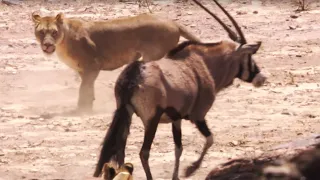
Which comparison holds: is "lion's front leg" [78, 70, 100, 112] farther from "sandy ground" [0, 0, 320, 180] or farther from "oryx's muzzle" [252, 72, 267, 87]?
"oryx's muzzle" [252, 72, 267, 87]

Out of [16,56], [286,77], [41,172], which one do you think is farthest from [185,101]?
[16,56]

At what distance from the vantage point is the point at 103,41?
1180 cm

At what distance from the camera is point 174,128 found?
28.0 feet

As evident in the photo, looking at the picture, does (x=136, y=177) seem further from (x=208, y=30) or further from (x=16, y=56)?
(x=208, y=30)

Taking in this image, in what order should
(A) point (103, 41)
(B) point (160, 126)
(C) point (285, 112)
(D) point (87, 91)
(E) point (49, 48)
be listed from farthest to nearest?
1. (A) point (103, 41)
2. (D) point (87, 91)
3. (E) point (49, 48)
4. (C) point (285, 112)
5. (B) point (160, 126)

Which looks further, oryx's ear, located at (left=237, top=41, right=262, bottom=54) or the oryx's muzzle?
the oryx's muzzle

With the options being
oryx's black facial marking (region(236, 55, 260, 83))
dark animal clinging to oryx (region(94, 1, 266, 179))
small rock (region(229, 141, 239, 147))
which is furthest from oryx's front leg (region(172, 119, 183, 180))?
small rock (region(229, 141, 239, 147))

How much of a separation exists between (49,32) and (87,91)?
853 mm

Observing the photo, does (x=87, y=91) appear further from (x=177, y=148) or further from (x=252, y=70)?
(x=177, y=148)

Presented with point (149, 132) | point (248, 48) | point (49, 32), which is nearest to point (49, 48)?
point (49, 32)

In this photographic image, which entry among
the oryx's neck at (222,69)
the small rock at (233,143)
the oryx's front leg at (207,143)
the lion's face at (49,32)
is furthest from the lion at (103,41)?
the oryx's front leg at (207,143)

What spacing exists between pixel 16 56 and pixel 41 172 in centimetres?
542

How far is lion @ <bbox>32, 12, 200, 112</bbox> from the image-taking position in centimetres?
1151

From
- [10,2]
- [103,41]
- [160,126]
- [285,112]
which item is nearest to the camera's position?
[160,126]
